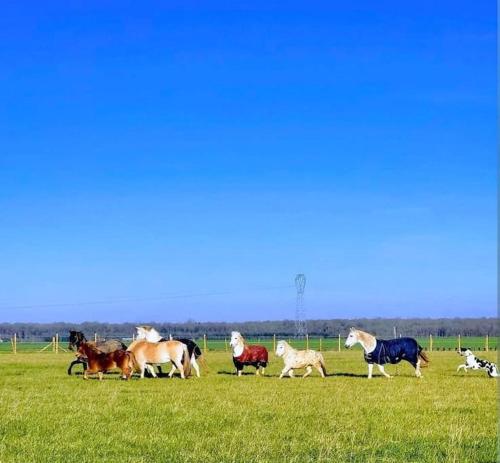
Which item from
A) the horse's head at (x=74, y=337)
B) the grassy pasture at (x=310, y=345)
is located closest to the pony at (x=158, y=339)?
the horse's head at (x=74, y=337)

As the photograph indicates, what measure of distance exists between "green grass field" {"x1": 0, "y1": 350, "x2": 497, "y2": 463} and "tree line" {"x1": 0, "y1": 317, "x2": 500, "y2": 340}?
3267 inches

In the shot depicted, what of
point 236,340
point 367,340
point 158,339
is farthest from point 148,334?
point 367,340

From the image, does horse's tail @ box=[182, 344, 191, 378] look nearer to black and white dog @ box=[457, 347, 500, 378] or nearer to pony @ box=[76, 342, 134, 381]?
pony @ box=[76, 342, 134, 381]

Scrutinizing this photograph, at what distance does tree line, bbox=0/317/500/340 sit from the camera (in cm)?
10481

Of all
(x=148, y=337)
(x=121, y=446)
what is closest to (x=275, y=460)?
(x=121, y=446)

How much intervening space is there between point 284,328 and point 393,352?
98386 millimetres

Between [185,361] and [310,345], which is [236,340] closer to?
[185,361]

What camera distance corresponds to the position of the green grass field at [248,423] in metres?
9.80

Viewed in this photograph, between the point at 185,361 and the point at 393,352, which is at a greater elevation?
the point at 393,352

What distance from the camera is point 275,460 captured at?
9266mm

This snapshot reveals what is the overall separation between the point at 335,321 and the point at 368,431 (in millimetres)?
108725

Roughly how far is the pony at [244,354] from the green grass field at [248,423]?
4875 millimetres

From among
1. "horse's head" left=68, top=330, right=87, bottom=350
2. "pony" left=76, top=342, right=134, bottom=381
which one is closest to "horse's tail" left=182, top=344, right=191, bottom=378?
"pony" left=76, top=342, right=134, bottom=381

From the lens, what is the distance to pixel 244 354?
25.2 meters
